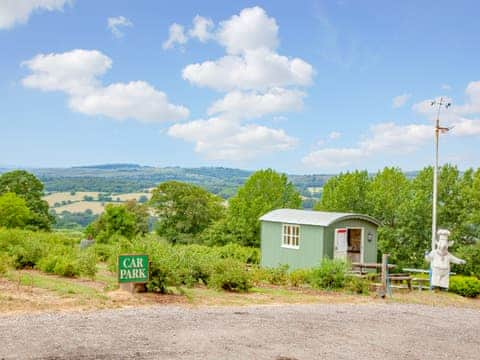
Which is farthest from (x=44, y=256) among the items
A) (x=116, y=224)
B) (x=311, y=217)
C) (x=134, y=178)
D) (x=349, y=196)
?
(x=134, y=178)

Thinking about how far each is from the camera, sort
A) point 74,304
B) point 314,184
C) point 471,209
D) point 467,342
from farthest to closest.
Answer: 1. point 314,184
2. point 471,209
3. point 74,304
4. point 467,342

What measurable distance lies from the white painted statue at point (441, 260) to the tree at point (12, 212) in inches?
1109

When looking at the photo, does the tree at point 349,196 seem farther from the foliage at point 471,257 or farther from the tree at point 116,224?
the tree at point 116,224

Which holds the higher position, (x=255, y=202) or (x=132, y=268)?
(x=255, y=202)

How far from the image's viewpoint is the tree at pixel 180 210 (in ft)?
147

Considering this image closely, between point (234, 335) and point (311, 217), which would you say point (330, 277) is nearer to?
point (311, 217)

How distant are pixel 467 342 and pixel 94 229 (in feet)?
129

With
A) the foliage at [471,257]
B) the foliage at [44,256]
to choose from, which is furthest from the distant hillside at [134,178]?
the foliage at [44,256]

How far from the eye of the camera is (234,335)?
8531mm

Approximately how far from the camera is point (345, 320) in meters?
10.5

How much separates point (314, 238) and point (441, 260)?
624 centimetres

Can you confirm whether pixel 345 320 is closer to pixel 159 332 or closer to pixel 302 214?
pixel 159 332

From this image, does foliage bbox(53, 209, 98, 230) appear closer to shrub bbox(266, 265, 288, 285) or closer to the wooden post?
shrub bbox(266, 265, 288, 285)

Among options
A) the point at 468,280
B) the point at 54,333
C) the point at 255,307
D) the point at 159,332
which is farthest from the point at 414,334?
the point at 468,280
